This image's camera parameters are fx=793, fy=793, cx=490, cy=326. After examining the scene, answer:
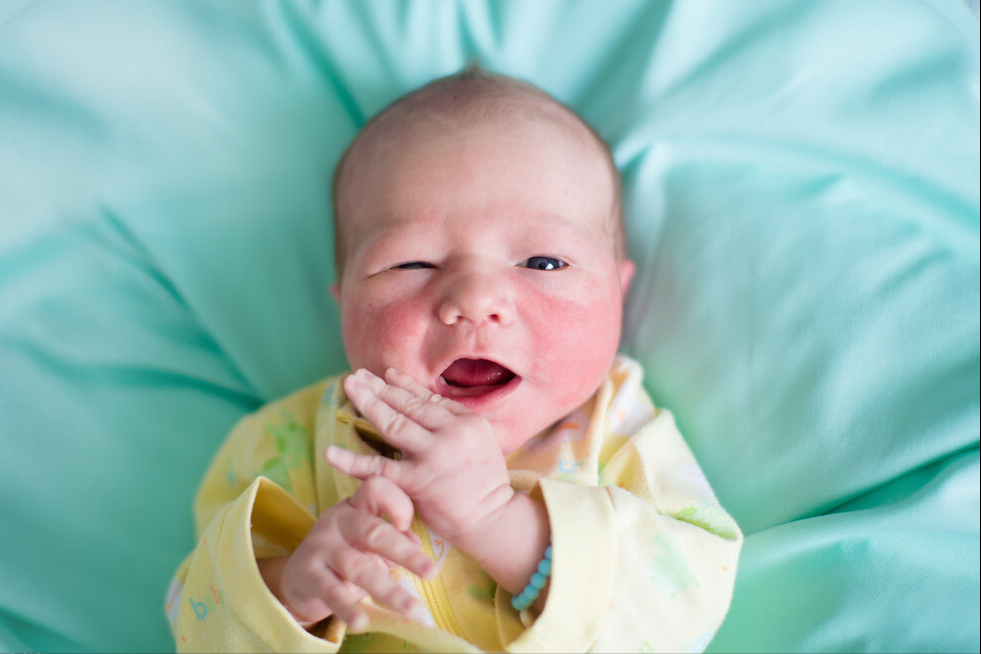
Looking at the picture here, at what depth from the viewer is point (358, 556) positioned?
0.99 metres

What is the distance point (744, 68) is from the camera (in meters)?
1.51

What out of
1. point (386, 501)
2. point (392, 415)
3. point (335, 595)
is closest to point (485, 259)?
point (392, 415)

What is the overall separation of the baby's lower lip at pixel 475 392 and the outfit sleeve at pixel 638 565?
0.15 meters

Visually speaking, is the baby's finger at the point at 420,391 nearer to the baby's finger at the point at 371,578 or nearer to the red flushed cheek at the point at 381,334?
the red flushed cheek at the point at 381,334

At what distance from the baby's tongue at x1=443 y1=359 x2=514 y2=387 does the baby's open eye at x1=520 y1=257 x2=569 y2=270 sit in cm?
17

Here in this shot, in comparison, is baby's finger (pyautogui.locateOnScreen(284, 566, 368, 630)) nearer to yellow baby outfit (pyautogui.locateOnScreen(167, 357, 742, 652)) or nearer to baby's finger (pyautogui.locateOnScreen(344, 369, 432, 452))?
yellow baby outfit (pyautogui.locateOnScreen(167, 357, 742, 652))

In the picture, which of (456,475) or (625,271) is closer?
(456,475)

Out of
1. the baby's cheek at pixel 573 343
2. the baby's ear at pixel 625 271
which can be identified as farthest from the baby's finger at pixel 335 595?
the baby's ear at pixel 625 271

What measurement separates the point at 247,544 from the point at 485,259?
1.73ft

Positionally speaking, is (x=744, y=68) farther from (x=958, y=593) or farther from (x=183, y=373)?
(x=183, y=373)

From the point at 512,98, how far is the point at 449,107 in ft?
0.38

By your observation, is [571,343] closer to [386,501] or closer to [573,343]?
[573,343]


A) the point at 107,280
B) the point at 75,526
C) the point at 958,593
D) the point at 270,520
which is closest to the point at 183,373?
the point at 107,280

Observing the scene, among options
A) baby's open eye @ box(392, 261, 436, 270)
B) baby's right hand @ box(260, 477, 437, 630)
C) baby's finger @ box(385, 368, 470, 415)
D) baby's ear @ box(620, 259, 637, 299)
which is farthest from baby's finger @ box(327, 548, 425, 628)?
baby's ear @ box(620, 259, 637, 299)
